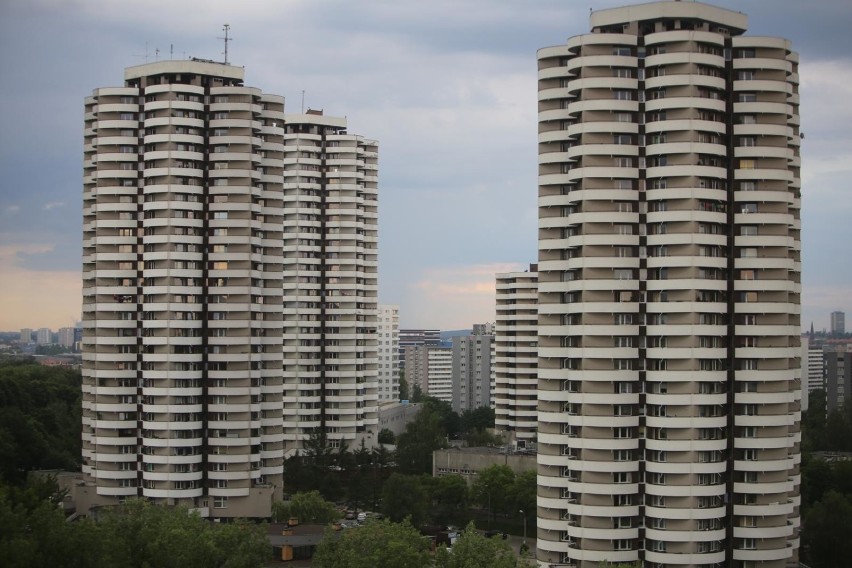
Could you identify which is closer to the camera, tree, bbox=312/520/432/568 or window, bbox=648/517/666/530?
tree, bbox=312/520/432/568

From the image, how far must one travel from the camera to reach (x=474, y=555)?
5978 centimetres

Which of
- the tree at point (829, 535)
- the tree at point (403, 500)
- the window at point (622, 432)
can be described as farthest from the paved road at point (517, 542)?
the window at point (622, 432)

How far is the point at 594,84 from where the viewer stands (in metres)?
68.8

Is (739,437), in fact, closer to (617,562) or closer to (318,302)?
(617,562)

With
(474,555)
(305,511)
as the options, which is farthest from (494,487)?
(474,555)

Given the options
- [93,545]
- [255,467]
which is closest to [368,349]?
[255,467]

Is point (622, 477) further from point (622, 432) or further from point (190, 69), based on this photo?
point (190, 69)

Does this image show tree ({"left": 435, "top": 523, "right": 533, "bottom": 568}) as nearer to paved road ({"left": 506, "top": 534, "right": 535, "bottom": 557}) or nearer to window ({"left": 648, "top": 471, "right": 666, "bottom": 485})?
window ({"left": 648, "top": 471, "right": 666, "bottom": 485})

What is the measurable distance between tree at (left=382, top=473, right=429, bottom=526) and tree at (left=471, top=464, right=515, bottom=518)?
10251 mm

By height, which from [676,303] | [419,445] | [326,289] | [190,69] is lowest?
[419,445]

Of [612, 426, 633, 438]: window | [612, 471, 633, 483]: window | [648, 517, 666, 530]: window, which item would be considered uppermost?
[612, 426, 633, 438]: window

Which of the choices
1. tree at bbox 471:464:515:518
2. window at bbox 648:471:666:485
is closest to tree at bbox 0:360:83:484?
tree at bbox 471:464:515:518

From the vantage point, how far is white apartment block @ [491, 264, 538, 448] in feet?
456

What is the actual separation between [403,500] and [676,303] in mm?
35522
